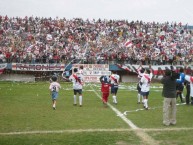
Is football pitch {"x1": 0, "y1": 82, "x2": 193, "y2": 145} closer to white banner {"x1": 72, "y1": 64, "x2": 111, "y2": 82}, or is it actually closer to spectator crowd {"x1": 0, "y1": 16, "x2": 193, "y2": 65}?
white banner {"x1": 72, "y1": 64, "x2": 111, "y2": 82}

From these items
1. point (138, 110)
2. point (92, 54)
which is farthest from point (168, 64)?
point (138, 110)

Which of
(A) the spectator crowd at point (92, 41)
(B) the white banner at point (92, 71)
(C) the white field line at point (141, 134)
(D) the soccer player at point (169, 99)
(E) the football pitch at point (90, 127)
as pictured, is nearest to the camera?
(C) the white field line at point (141, 134)

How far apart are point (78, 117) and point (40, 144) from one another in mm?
5124

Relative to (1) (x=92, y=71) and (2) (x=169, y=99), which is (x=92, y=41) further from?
(2) (x=169, y=99)

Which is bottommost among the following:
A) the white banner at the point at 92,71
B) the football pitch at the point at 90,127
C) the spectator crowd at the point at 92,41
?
the football pitch at the point at 90,127

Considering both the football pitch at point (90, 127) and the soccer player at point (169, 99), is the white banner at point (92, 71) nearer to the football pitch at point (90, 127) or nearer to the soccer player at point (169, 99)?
the football pitch at point (90, 127)

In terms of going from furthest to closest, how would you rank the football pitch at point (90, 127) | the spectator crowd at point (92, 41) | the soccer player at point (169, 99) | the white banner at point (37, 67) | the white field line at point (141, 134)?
1. the spectator crowd at point (92, 41)
2. the white banner at point (37, 67)
3. the soccer player at point (169, 99)
4. the football pitch at point (90, 127)
5. the white field line at point (141, 134)

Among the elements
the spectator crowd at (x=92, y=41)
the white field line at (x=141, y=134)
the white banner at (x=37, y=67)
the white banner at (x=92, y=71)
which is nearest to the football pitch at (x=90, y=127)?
the white field line at (x=141, y=134)

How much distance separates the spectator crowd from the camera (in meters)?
43.6

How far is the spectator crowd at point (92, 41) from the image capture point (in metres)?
43.6

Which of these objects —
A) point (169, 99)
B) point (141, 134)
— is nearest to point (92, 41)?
point (169, 99)

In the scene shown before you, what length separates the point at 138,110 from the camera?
18.0 metres

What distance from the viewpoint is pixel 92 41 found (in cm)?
4753

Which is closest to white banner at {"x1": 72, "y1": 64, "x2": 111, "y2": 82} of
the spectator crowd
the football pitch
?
the spectator crowd
